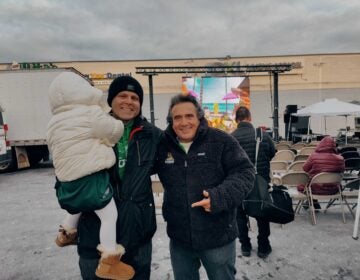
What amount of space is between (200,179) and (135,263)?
2.18 ft

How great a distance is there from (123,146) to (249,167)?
0.82 m

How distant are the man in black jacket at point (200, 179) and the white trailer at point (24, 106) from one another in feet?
36.2

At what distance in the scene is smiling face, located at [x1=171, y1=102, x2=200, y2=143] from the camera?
192 cm

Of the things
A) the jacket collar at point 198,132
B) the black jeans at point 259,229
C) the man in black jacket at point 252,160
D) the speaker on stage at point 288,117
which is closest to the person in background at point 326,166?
the man in black jacket at point 252,160

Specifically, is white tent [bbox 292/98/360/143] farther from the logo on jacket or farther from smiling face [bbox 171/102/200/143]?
the logo on jacket

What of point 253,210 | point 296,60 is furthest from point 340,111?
point 296,60

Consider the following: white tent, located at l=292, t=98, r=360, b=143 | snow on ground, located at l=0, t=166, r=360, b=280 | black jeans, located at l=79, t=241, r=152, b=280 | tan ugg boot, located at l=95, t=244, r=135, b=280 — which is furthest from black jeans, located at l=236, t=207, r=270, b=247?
white tent, located at l=292, t=98, r=360, b=143

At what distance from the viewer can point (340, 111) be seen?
400 inches

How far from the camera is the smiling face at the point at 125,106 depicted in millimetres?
1852

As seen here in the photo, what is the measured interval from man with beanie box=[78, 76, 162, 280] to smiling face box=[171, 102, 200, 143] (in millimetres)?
164

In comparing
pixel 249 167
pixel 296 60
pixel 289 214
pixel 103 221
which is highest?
pixel 296 60

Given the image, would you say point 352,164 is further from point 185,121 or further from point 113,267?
point 113,267

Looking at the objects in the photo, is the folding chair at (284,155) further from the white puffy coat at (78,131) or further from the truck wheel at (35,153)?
the truck wheel at (35,153)

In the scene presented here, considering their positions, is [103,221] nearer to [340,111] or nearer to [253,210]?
[253,210]
